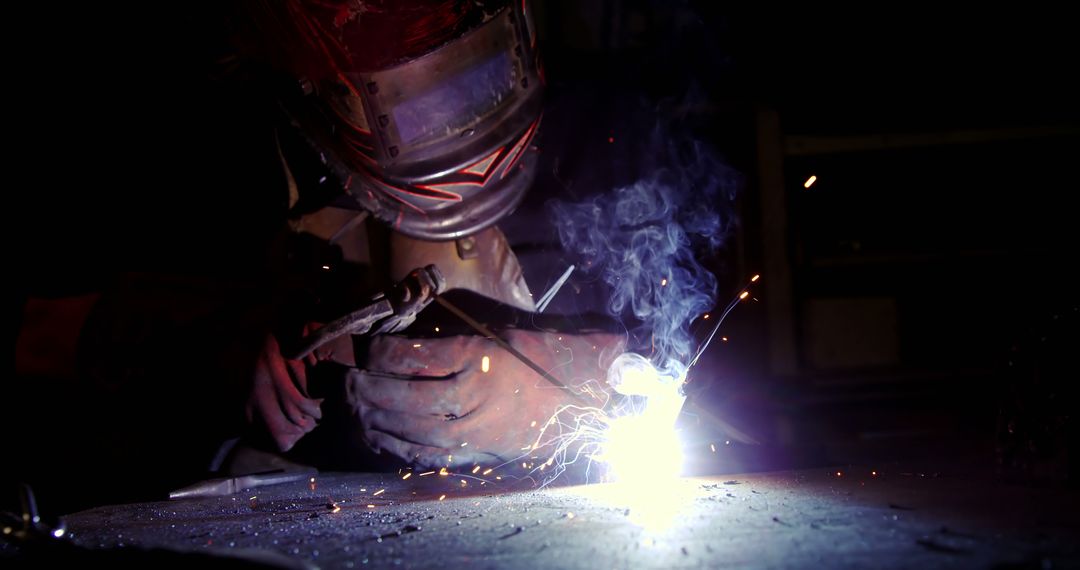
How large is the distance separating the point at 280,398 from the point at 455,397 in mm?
526

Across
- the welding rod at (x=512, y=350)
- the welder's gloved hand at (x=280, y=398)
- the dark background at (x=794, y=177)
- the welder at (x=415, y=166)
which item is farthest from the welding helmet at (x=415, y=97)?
the dark background at (x=794, y=177)

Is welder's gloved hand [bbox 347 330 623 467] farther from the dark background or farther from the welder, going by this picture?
the dark background

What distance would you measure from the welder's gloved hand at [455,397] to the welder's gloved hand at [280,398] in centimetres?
17

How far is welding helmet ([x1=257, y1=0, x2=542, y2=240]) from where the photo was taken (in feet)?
6.15

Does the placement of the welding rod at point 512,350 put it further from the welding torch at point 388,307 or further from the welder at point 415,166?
the welding torch at point 388,307

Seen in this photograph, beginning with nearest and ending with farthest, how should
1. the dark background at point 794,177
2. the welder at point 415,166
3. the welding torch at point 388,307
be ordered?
1. the welding torch at point 388,307
2. the welder at point 415,166
3. the dark background at point 794,177

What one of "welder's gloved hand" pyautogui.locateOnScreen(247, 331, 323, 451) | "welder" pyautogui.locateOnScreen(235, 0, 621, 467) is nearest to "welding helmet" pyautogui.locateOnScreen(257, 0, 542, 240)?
"welder" pyautogui.locateOnScreen(235, 0, 621, 467)

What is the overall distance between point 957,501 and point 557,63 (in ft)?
7.75

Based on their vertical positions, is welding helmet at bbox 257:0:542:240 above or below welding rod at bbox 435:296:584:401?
above

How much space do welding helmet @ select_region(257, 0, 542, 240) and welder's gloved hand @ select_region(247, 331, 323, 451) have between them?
1.89 feet

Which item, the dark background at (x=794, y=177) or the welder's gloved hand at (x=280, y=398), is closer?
the welder's gloved hand at (x=280, y=398)

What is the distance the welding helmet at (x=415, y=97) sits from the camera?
1.87 m

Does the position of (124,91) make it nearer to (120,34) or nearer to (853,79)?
(120,34)

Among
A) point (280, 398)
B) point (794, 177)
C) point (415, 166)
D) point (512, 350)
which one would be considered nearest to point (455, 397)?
point (512, 350)
